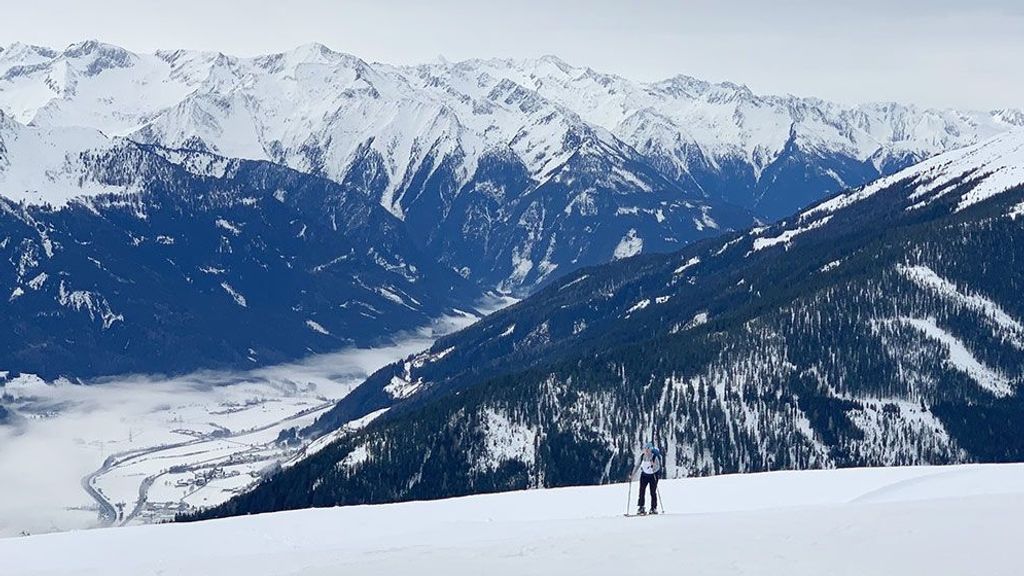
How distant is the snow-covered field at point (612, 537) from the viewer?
43438 mm

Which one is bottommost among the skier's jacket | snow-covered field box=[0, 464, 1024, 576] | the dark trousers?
snow-covered field box=[0, 464, 1024, 576]

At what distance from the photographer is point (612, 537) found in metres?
49.1

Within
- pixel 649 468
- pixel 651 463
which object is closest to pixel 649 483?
pixel 649 468

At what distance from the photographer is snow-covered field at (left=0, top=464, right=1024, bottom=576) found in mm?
43438

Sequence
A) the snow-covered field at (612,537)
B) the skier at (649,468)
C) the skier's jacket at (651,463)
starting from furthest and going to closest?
the skier's jacket at (651,463), the skier at (649,468), the snow-covered field at (612,537)

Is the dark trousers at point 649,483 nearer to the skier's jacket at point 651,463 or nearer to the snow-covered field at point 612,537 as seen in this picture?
the skier's jacket at point 651,463

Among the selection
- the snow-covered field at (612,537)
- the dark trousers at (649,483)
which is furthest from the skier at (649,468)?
the snow-covered field at (612,537)

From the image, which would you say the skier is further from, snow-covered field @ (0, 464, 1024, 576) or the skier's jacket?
snow-covered field @ (0, 464, 1024, 576)

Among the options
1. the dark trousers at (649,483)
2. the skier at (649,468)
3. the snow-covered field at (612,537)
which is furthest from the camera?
the dark trousers at (649,483)

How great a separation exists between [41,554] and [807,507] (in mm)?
40380

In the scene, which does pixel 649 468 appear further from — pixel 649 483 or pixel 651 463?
pixel 649 483

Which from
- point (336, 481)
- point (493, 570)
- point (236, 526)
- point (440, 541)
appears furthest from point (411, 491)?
point (493, 570)

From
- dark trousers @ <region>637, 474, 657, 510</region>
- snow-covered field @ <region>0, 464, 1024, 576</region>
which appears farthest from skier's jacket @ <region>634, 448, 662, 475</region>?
snow-covered field @ <region>0, 464, 1024, 576</region>

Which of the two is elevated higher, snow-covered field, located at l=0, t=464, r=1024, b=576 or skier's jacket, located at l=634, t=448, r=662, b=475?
skier's jacket, located at l=634, t=448, r=662, b=475
